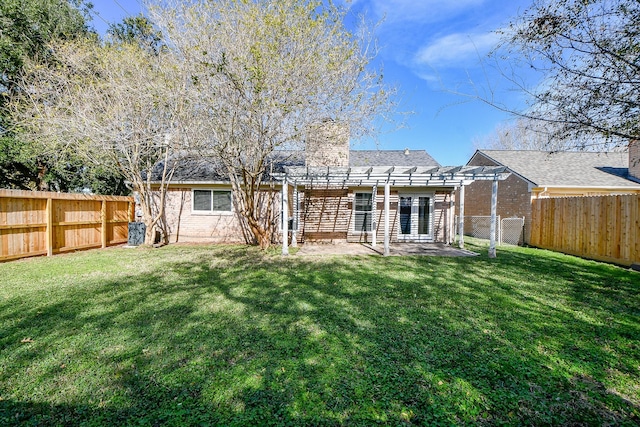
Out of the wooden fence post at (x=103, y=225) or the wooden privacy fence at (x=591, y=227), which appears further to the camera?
the wooden fence post at (x=103, y=225)

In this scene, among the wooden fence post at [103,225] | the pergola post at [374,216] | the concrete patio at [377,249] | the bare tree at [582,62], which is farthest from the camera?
the pergola post at [374,216]

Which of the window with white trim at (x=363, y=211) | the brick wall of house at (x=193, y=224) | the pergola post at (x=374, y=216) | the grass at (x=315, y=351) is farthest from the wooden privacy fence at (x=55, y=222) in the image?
the pergola post at (x=374, y=216)

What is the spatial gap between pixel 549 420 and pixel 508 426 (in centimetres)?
35

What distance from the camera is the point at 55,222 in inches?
323

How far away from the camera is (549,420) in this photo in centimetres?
210

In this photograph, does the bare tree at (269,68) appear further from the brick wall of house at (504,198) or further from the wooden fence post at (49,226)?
the brick wall of house at (504,198)

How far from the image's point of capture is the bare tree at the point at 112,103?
6926 mm

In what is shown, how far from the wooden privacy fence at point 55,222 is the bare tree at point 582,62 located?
10756 mm

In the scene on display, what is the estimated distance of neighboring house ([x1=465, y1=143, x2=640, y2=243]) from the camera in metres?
11.7

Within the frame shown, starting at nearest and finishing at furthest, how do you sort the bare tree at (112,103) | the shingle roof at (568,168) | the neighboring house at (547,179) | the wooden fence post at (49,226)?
the bare tree at (112,103) → the wooden fence post at (49,226) → the neighboring house at (547,179) → the shingle roof at (568,168)

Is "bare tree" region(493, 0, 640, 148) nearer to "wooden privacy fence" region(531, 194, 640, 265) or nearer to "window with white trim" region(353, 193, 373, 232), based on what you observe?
"wooden privacy fence" region(531, 194, 640, 265)

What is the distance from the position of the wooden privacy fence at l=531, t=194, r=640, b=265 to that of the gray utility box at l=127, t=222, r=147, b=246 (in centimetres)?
1454

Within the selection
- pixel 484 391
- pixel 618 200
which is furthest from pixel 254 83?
pixel 618 200

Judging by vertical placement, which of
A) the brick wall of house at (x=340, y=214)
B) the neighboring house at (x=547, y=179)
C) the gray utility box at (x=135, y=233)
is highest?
the neighboring house at (x=547, y=179)
